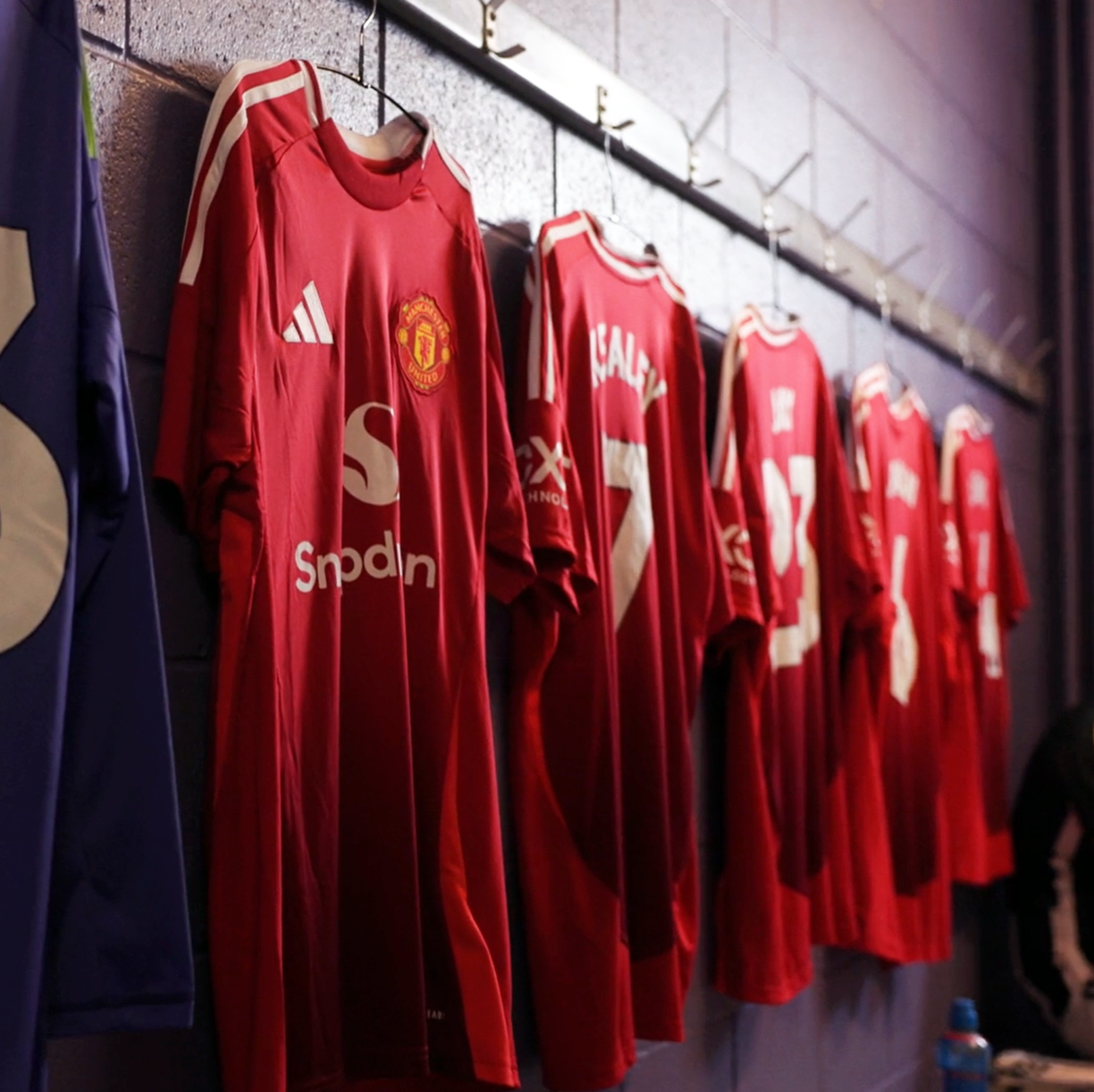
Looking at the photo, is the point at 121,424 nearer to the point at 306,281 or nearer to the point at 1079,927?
the point at 306,281

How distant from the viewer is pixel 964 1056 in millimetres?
2281

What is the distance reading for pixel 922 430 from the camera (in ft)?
7.89

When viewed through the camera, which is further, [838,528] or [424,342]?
[838,528]

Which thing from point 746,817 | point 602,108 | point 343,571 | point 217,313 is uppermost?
point 602,108

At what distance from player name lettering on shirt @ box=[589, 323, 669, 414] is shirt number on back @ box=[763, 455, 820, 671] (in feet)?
1.01

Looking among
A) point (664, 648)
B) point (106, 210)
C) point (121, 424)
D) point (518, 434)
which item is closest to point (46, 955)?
point (121, 424)

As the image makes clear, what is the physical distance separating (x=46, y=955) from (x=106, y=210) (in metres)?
0.57

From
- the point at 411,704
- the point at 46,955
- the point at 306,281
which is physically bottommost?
the point at 46,955

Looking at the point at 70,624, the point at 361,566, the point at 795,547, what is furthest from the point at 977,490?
the point at 70,624

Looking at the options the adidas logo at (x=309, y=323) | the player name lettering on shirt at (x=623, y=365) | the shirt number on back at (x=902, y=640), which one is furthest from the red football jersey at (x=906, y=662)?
the adidas logo at (x=309, y=323)

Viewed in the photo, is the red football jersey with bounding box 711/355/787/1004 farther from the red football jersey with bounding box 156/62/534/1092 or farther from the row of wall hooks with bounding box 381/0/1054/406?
the red football jersey with bounding box 156/62/534/1092

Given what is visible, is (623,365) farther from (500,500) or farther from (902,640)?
(902,640)

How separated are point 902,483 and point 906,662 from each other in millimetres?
325

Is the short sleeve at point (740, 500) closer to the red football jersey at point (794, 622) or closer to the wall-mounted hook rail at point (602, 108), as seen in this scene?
the red football jersey at point (794, 622)
